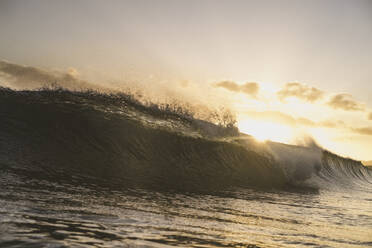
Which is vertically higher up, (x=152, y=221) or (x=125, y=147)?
(x=125, y=147)

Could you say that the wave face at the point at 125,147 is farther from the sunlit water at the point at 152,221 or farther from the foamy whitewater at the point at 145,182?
the sunlit water at the point at 152,221

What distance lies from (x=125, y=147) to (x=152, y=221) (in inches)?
195

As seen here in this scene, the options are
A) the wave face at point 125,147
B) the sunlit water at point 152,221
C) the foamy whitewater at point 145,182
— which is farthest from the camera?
the wave face at point 125,147

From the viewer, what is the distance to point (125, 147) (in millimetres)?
8188

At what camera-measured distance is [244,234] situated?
11.4 ft

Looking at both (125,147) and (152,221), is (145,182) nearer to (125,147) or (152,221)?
(125,147)

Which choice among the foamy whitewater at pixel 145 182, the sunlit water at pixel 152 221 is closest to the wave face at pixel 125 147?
the foamy whitewater at pixel 145 182

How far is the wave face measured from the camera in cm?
642

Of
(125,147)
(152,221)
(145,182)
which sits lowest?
(152,221)

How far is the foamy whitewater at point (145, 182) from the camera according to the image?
9.70ft

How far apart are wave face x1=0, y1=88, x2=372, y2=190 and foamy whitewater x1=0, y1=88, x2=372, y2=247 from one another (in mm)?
37

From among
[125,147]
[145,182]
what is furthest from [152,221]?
[125,147]

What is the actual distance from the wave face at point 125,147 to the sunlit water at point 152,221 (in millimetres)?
1135

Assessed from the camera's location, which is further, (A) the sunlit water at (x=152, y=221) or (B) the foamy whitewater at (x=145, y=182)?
(B) the foamy whitewater at (x=145, y=182)
